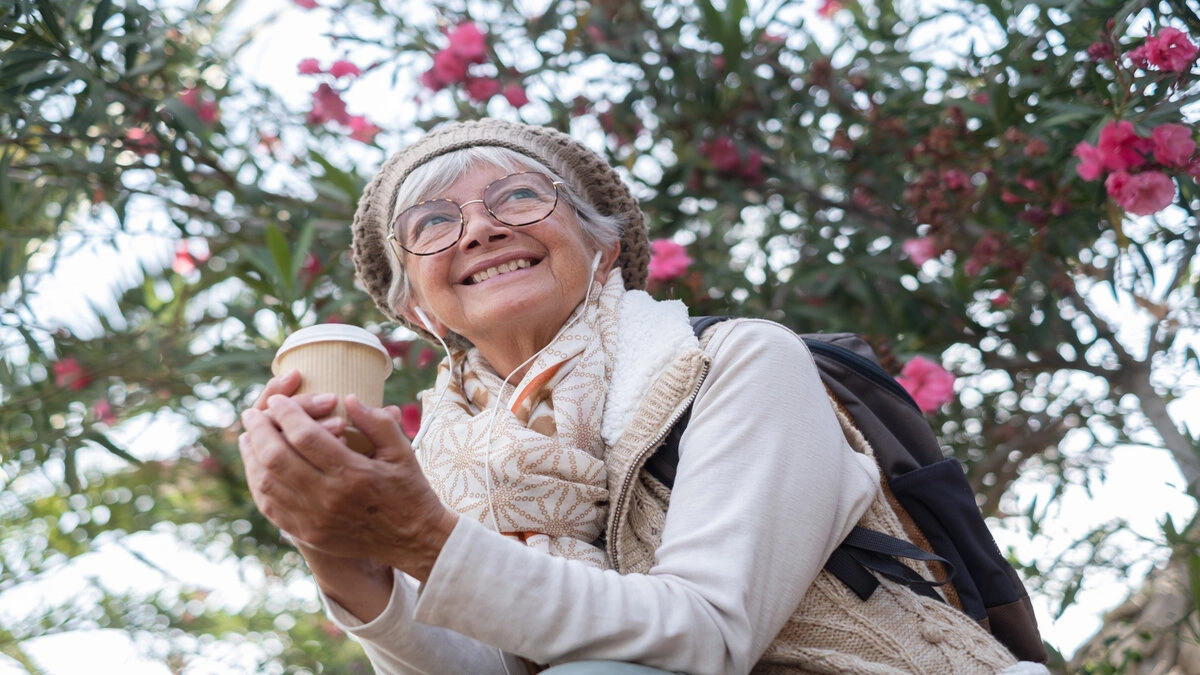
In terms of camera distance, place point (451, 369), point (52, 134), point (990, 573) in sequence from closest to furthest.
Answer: point (990, 573) → point (451, 369) → point (52, 134)

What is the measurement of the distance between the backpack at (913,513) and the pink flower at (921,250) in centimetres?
149

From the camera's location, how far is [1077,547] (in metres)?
2.58

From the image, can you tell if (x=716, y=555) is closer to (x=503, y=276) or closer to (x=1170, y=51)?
(x=503, y=276)

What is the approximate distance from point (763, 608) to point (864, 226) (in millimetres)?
2269

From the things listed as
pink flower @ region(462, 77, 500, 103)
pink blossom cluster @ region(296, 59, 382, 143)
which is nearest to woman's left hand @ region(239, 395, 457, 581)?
pink flower @ region(462, 77, 500, 103)

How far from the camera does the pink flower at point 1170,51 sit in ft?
6.48

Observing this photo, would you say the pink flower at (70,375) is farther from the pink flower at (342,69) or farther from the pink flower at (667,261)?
the pink flower at (667,261)

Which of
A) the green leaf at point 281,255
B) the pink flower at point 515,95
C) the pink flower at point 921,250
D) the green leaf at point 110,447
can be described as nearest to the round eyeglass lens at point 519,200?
the green leaf at point 281,255

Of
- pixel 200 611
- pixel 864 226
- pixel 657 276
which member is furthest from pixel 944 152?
pixel 200 611

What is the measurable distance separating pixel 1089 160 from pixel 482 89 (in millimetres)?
1860

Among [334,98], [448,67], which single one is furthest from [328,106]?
[448,67]

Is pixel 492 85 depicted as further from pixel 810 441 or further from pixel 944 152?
pixel 810 441

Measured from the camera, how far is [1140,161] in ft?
7.21

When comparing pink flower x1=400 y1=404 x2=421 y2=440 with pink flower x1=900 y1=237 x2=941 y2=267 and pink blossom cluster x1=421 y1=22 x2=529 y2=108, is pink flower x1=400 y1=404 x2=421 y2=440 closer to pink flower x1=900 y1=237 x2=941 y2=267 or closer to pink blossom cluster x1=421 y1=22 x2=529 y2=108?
pink blossom cluster x1=421 y1=22 x2=529 y2=108
